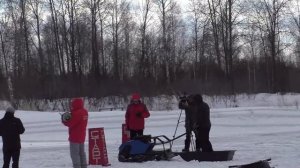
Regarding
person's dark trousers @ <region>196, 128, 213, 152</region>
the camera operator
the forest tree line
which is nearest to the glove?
the camera operator

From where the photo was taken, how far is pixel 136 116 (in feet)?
45.9

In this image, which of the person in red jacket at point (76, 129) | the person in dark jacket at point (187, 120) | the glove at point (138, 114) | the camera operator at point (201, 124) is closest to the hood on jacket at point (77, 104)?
the person in red jacket at point (76, 129)

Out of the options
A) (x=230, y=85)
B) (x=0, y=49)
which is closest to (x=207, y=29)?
(x=230, y=85)

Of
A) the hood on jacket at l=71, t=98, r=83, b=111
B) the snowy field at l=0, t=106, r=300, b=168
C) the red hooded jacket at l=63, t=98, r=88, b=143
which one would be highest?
the hood on jacket at l=71, t=98, r=83, b=111

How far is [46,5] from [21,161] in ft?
133

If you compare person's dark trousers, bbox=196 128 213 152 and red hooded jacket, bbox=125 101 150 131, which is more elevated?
red hooded jacket, bbox=125 101 150 131

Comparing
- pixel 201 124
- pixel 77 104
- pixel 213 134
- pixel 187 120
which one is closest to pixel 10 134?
pixel 77 104

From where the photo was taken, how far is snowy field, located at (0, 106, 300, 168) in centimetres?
1362

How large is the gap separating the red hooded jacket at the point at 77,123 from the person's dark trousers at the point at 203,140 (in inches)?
138

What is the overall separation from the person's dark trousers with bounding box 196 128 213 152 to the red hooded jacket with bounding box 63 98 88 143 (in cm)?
350

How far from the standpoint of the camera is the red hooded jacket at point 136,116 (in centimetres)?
1398

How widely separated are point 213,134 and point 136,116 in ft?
21.0

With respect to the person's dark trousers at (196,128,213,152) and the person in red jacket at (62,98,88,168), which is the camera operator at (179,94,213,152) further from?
the person in red jacket at (62,98,88,168)

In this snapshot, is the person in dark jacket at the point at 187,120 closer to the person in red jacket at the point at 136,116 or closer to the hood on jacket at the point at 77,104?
the person in red jacket at the point at 136,116
